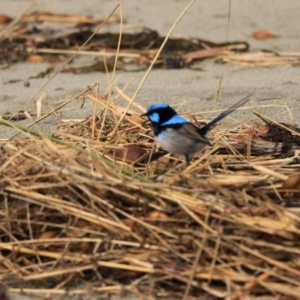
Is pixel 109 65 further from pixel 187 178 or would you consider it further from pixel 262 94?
pixel 187 178

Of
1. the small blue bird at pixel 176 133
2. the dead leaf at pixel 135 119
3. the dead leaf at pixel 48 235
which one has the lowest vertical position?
the dead leaf at pixel 48 235

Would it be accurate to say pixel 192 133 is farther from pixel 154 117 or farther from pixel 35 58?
pixel 35 58

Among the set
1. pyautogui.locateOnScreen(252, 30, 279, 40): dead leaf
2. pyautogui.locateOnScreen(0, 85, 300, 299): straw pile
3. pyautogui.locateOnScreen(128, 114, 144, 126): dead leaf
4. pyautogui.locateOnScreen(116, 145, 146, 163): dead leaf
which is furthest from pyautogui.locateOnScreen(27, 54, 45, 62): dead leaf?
pyautogui.locateOnScreen(0, 85, 300, 299): straw pile

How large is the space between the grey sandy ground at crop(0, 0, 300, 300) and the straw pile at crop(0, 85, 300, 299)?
24 cm

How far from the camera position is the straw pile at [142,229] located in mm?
2518

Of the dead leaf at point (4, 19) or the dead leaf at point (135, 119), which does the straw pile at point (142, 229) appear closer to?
the dead leaf at point (135, 119)

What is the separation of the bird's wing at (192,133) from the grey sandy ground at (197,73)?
2.35 ft

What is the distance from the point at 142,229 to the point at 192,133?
2.02ft

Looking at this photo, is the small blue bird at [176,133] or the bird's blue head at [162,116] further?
the bird's blue head at [162,116]

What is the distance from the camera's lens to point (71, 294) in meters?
2.55

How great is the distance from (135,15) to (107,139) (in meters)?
4.18

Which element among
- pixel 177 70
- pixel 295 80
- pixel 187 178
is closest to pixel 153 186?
pixel 187 178

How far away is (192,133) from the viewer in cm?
312

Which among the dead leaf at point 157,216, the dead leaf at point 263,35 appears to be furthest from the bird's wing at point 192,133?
the dead leaf at point 263,35
